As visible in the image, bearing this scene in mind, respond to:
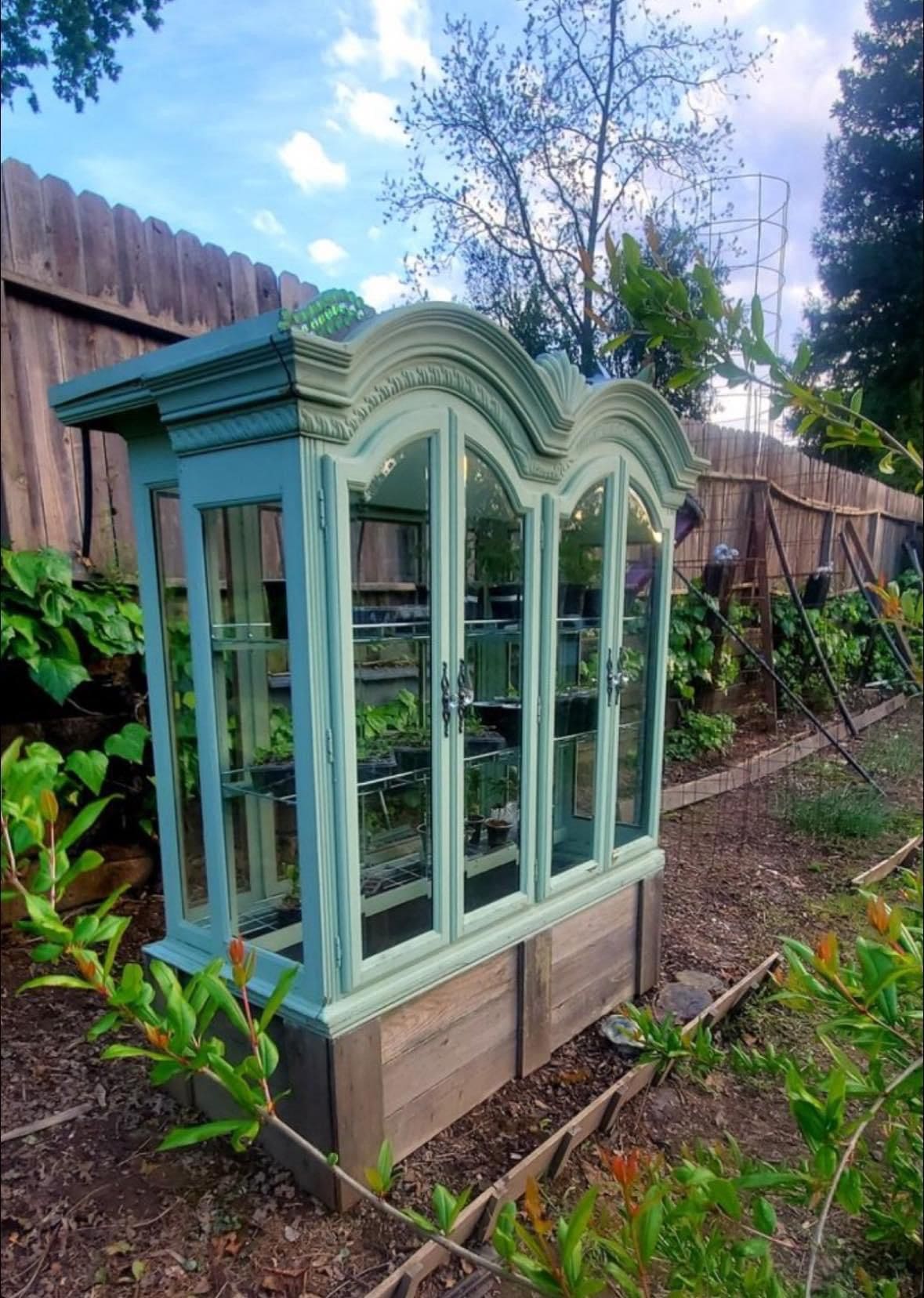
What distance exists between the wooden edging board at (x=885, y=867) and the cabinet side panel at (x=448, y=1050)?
1.90 meters

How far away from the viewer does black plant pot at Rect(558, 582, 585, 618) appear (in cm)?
204

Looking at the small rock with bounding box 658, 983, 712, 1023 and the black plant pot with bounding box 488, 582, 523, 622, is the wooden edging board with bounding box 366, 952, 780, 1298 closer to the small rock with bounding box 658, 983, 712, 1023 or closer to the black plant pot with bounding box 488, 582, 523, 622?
the small rock with bounding box 658, 983, 712, 1023

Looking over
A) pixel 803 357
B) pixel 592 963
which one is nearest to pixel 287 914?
pixel 592 963

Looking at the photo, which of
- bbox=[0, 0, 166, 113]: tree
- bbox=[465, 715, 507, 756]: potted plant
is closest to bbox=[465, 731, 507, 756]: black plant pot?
bbox=[465, 715, 507, 756]: potted plant

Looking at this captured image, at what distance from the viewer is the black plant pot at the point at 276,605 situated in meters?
1.61

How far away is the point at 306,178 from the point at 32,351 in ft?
5.41

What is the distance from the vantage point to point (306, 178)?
3.32m

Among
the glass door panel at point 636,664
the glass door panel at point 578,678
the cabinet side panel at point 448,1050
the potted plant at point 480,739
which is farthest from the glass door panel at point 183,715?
the glass door panel at point 636,664

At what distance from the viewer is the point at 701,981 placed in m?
2.52

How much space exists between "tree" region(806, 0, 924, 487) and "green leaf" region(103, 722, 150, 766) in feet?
19.2

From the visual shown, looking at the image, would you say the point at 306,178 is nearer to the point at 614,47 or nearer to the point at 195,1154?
the point at 614,47

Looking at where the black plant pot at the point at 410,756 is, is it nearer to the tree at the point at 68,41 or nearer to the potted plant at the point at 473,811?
the potted plant at the point at 473,811

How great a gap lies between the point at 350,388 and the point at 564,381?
0.70 meters

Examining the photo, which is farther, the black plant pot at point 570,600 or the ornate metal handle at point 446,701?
the black plant pot at point 570,600
